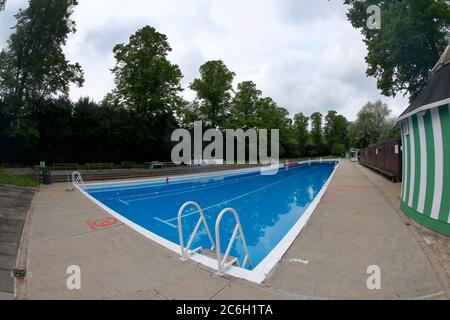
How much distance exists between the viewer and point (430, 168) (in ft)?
15.4

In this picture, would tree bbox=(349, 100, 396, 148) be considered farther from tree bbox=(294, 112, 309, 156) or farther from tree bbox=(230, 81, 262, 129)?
tree bbox=(230, 81, 262, 129)

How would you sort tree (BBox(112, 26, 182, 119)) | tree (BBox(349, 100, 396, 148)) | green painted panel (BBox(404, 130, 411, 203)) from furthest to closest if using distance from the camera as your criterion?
tree (BBox(349, 100, 396, 148)), tree (BBox(112, 26, 182, 119)), green painted panel (BBox(404, 130, 411, 203))

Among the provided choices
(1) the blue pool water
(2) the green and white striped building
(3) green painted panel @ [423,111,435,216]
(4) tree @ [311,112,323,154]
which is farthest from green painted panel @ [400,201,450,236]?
(4) tree @ [311,112,323,154]

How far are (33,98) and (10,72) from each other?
223 centimetres

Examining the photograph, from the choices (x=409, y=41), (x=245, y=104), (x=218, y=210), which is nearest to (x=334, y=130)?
(x=245, y=104)

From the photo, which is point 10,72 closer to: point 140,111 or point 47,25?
point 47,25

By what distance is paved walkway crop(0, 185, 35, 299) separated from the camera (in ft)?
10.1

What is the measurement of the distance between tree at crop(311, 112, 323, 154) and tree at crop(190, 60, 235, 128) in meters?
44.0

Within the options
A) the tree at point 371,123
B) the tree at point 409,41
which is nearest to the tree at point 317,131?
the tree at point 371,123

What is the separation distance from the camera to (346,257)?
11.8 ft

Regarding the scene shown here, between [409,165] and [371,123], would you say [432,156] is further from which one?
[371,123]
